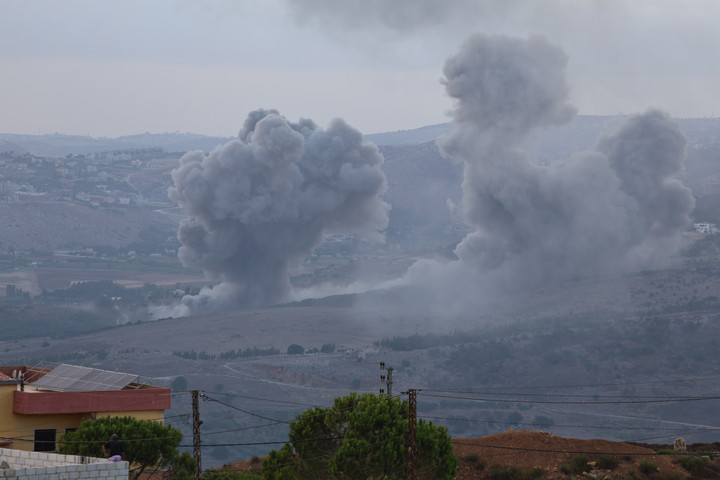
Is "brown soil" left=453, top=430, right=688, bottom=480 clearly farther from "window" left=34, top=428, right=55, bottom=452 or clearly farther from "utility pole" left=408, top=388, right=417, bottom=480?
"window" left=34, top=428, right=55, bottom=452

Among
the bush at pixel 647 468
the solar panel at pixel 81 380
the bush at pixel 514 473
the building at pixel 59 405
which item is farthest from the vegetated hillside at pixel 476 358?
the building at pixel 59 405

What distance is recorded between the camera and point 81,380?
124ft

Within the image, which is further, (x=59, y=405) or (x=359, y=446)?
(x=59, y=405)

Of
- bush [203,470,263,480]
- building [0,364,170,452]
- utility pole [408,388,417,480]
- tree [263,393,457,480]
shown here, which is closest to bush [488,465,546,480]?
tree [263,393,457,480]

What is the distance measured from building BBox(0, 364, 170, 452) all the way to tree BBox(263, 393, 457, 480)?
508 cm

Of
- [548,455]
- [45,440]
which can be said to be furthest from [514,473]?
[45,440]

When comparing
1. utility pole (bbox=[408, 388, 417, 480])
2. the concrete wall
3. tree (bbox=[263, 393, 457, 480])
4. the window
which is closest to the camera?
the concrete wall

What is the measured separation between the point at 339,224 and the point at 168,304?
54228 mm

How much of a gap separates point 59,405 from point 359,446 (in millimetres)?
10545

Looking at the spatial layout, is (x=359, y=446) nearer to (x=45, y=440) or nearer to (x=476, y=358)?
(x=45, y=440)

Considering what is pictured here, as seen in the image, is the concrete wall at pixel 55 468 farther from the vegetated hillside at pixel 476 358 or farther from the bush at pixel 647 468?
the vegetated hillside at pixel 476 358

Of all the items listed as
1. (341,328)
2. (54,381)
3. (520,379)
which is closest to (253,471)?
(54,381)

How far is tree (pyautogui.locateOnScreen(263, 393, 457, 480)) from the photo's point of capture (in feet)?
108

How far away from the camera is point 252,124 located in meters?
140
